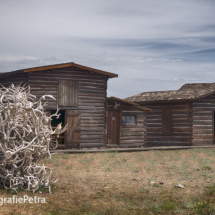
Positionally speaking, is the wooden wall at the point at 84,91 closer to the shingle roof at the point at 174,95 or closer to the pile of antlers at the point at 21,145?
the shingle roof at the point at 174,95

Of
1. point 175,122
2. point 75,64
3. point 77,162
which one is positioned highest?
point 75,64

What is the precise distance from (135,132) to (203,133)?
5.15 metres

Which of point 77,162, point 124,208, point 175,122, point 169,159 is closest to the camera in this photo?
point 124,208

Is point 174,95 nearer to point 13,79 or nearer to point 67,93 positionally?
point 67,93

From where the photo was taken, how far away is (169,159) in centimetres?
1499

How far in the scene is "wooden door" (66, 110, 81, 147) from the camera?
717 inches

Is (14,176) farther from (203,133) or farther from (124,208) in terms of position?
(203,133)

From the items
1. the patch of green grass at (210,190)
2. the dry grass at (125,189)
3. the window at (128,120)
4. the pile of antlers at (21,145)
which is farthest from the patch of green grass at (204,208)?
the window at (128,120)

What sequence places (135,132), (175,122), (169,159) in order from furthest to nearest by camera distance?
(175,122) → (135,132) → (169,159)

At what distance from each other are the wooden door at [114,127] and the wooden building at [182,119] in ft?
12.8

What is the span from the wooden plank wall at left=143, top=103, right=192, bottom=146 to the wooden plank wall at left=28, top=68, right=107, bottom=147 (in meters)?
5.25

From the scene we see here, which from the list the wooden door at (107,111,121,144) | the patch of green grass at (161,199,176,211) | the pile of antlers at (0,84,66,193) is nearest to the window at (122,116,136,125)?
the wooden door at (107,111,121,144)

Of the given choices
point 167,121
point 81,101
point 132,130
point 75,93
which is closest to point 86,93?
point 81,101

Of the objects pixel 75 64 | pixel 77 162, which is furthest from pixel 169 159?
pixel 75 64
